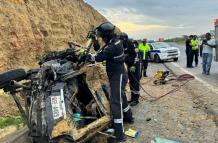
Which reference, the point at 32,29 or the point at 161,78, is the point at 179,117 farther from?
the point at 32,29

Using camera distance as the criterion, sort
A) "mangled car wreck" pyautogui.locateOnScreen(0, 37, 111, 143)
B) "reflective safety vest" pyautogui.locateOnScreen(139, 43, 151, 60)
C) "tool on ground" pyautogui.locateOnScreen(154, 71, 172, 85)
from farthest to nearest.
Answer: "reflective safety vest" pyautogui.locateOnScreen(139, 43, 151, 60) → "tool on ground" pyautogui.locateOnScreen(154, 71, 172, 85) → "mangled car wreck" pyautogui.locateOnScreen(0, 37, 111, 143)

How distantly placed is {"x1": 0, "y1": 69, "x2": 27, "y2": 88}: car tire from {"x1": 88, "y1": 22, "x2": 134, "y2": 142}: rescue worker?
142 cm

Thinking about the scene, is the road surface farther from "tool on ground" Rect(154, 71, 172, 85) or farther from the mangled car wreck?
"tool on ground" Rect(154, 71, 172, 85)

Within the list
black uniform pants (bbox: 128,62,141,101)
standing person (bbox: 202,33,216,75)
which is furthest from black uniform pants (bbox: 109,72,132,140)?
standing person (bbox: 202,33,216,75)

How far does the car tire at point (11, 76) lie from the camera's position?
6.92 metres

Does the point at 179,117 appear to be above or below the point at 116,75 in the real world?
below

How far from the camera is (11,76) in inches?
277

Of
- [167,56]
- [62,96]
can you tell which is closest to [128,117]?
[62,96]

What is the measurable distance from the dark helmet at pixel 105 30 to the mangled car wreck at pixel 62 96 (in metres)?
0.42

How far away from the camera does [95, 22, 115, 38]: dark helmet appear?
7.91 metres

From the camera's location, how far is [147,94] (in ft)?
43.3

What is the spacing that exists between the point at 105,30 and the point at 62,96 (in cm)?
177

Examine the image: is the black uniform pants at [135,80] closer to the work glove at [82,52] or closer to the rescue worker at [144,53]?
the work glove at [82,52]

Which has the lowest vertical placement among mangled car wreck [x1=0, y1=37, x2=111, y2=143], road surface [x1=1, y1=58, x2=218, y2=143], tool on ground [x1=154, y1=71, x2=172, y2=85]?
tool on ground [x1=154, y1=71, x2=172, y2=85]
